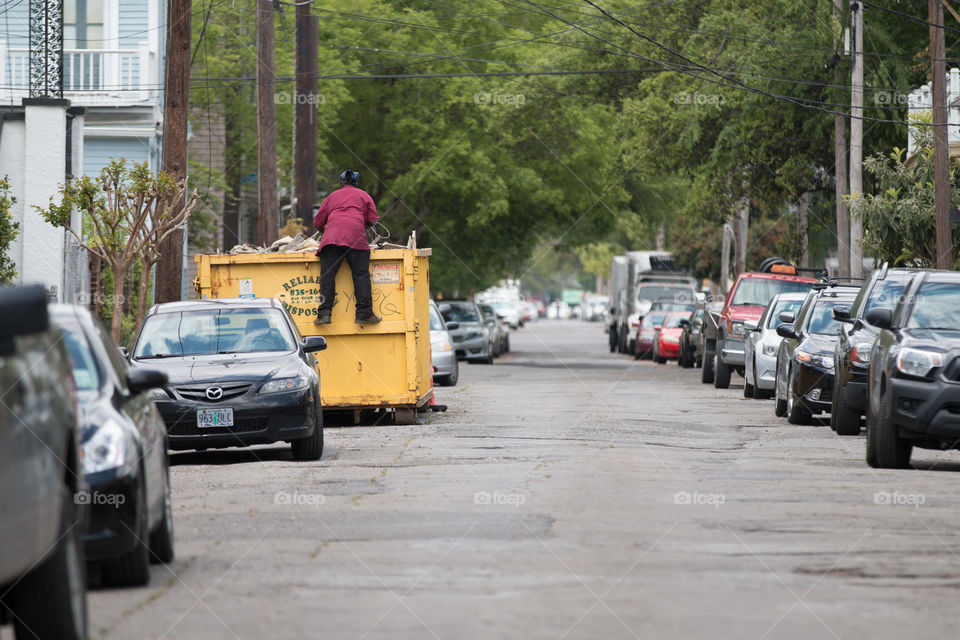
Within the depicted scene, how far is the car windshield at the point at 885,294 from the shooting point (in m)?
16.1

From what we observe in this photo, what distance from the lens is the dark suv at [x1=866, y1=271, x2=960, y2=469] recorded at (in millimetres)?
12969

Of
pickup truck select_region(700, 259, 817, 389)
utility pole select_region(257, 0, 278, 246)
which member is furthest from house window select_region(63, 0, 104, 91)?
pickup truck select_region(700, 259, 817, 389)

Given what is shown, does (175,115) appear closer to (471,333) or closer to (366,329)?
(366,329)

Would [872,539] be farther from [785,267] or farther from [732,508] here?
[785,267]

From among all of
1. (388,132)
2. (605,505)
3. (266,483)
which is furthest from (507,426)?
(388,132)

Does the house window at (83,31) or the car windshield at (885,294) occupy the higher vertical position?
the house window at (83,31)

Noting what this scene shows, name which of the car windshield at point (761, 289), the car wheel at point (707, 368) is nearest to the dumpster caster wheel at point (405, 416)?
the car windshield at point (761, 289)

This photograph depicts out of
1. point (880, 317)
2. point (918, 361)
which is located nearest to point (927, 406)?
point (918, 361)

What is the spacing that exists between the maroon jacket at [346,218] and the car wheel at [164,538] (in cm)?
975

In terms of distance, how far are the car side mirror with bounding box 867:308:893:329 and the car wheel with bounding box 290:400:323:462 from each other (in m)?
5.04

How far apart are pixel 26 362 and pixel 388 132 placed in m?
37.2

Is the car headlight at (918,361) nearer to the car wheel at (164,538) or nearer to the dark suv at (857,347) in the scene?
the dark suv at (857,347)

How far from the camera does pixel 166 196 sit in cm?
2178

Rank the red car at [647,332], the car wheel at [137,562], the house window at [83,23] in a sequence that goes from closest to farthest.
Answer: the car wheel at [137,562]
the house window at [83,23]
the red car at [647,332]
